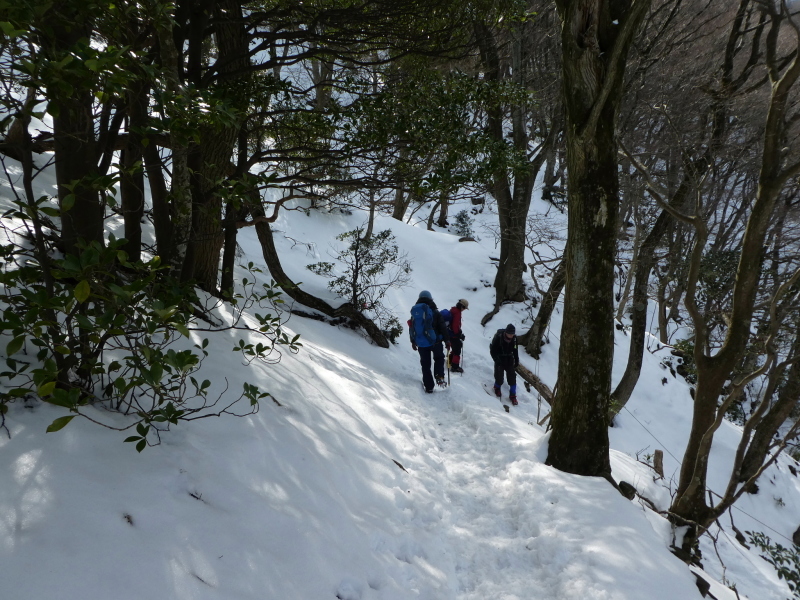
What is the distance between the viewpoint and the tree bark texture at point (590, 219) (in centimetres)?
407

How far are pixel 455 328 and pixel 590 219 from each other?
5.35 metres

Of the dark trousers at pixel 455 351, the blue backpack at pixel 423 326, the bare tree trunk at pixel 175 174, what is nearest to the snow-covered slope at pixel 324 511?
the bare tree trunk at pixel 175 174

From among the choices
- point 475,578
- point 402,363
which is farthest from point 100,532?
point 402,363

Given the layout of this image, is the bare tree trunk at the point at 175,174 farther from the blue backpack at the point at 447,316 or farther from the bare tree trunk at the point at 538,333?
the bare tree trunk at the point at 538,333

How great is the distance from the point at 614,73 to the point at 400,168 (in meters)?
2.93

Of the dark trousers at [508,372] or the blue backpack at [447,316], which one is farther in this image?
the dark trousers at [508,372]

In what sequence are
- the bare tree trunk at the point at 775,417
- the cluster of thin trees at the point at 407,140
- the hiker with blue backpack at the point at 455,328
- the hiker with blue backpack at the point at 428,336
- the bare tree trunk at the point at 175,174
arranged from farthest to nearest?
the hiker with blue backpack at the point at 455,328 < the hiker with blue backpack at the point at 428,336 < the bare tree trunk at the point at 775,417 < the bare tree trunk at the point at 175,174 < the cluster of thin trees at the point at 407,140

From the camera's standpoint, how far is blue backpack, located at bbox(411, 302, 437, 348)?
7.77 m

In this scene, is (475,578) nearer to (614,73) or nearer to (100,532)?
(100,532)

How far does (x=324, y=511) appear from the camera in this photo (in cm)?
307

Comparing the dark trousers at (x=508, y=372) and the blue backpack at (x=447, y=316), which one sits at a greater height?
the blue backpack at (x=447, y=316)

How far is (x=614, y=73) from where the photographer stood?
13.3 ft

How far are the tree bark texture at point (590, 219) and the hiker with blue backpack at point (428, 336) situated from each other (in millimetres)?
3457

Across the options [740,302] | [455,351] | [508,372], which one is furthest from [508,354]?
[740,302]
